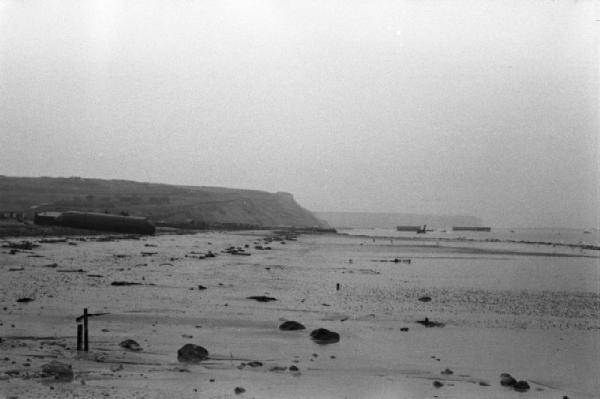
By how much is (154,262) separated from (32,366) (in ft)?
75.6

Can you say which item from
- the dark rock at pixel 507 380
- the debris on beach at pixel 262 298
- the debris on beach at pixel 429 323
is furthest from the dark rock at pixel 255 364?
the debris on beach at pixel 262 298

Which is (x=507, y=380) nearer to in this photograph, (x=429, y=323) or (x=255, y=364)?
(x=255, y=364)

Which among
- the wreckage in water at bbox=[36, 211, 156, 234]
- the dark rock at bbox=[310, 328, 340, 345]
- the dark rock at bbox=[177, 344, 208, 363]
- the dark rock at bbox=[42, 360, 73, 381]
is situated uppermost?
the wreckage in water at bbox=[36, 211, 156, 234]

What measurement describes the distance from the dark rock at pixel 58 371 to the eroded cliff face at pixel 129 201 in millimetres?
74737

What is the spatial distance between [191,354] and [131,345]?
1.53 metres

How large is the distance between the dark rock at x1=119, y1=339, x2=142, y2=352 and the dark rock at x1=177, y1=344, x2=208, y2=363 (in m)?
1.05

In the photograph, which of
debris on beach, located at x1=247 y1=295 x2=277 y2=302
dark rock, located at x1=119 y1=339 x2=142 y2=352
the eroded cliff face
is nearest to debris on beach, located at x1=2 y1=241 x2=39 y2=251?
debris on beach, located at x1=247 y1=295 x2=277 y2=302

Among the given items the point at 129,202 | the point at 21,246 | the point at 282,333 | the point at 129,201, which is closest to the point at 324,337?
the point at 282,333

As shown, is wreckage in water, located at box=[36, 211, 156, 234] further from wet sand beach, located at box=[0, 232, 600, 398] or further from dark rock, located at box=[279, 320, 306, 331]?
dark rock, located at box=[279, 320, 306, 331]

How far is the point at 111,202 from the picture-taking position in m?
110

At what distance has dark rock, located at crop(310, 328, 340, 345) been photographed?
52.3 feet

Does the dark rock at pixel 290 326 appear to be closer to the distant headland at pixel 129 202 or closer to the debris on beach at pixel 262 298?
the debris on beach at pixel 262 298

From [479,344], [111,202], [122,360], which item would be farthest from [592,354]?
[111,202]

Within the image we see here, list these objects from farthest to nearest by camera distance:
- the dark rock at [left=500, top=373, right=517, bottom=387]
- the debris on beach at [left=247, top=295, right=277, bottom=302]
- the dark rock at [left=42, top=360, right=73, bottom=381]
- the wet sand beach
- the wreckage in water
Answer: the wreckage in water < the debris on beach at [left=247, top=295, right=277, bottom=302] < the dark rock at [left=500, top=373, right=517, bottom=387] < the wet sand beach < the dark rock at [left=42, top=360, right=73, bottom=381]
